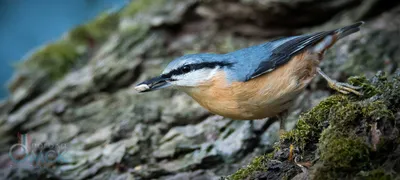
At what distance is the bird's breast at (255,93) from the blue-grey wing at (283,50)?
0.13 feet

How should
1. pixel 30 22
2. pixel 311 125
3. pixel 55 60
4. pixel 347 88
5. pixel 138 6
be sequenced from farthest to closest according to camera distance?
1. pixel 30 22
2. pixel 138 6
3. pixel 55 60
4. pixel 347 88
5. pixel 311 125

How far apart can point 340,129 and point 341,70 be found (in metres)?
2.39

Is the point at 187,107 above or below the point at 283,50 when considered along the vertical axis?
above

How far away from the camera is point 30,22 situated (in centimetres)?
736

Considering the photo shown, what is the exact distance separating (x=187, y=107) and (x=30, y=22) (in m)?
4.03

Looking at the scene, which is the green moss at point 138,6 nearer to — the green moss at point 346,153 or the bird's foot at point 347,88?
the bird's foot at point 347,88

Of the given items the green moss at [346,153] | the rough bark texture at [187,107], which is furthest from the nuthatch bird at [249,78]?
the green moss at [346,153]

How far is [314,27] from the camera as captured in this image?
17.8 ft

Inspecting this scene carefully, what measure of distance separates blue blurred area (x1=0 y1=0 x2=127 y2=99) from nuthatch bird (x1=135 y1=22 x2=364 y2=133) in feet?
14.0

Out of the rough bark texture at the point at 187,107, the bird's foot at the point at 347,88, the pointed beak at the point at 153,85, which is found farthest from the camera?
the pointed beak at the point at 153,85

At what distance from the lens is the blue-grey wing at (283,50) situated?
3.22m

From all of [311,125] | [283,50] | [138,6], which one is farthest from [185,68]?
[138,6]

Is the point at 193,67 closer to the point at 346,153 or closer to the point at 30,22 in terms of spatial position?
the point at 346,153

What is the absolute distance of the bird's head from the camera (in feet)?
10.7
